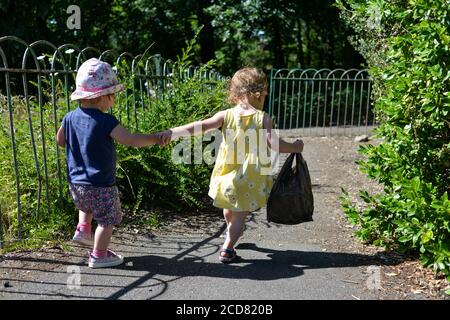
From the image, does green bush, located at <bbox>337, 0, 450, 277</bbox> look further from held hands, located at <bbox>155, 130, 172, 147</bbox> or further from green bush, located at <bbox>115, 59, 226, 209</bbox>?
green bush, located at <bbox>115, 59, 226, 209</bbox>

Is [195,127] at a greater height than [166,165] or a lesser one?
greater

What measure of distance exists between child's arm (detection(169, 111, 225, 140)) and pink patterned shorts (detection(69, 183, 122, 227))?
571 millimetres

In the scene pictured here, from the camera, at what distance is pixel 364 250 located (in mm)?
4195

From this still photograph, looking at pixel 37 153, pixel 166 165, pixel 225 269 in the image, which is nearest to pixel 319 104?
pixel 166 165

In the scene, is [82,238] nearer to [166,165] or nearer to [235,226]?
[235,226]

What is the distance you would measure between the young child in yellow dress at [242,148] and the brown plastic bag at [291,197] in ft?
0.44

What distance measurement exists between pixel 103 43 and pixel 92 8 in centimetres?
190

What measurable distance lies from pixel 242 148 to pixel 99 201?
1038 millimetres

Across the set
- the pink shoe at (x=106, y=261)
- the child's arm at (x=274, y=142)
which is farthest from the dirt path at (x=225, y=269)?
the child's arm at (x=274, y=142)

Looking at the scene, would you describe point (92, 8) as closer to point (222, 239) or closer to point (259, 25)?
point (259, 25)

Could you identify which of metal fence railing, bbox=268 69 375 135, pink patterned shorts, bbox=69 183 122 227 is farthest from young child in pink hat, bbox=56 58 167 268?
metal fence railing, bbox=268 69 375 135

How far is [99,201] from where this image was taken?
356cm
